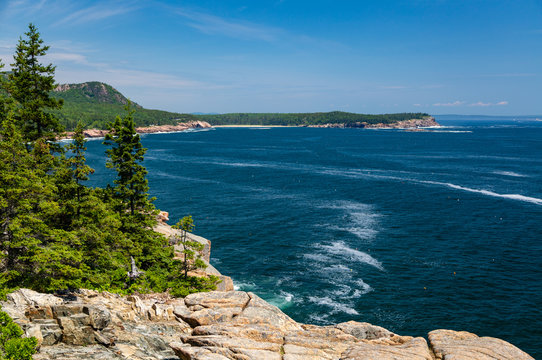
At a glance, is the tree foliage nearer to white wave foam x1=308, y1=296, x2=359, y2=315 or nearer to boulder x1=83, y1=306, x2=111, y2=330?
boulder x1=83, y1=306, x2=111, y2=330

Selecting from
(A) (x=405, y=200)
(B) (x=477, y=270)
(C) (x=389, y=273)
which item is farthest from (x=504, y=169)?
(C) (x=389, y=273)

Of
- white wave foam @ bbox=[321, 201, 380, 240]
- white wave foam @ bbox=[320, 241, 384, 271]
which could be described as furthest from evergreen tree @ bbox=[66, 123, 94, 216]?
white wave foam @ bbox=[321, 201, 380, 240]

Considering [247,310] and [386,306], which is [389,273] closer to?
[386,306]

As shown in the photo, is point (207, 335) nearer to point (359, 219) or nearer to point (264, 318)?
point (264, 318)

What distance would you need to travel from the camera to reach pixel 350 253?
5966 centimetres

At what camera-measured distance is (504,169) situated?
13412 cm

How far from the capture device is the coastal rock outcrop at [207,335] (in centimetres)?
1967

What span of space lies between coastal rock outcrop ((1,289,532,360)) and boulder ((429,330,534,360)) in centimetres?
5

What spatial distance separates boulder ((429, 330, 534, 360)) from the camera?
1919cm

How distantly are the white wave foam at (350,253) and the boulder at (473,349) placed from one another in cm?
3311

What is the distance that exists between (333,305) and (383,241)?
23.7 metres

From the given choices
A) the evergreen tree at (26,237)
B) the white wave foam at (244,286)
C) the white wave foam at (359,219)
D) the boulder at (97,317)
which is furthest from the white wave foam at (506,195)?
the evergreen tree at (26,237)

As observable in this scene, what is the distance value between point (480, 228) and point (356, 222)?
937 inches

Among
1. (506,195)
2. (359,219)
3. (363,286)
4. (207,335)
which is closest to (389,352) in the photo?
(207,335)
